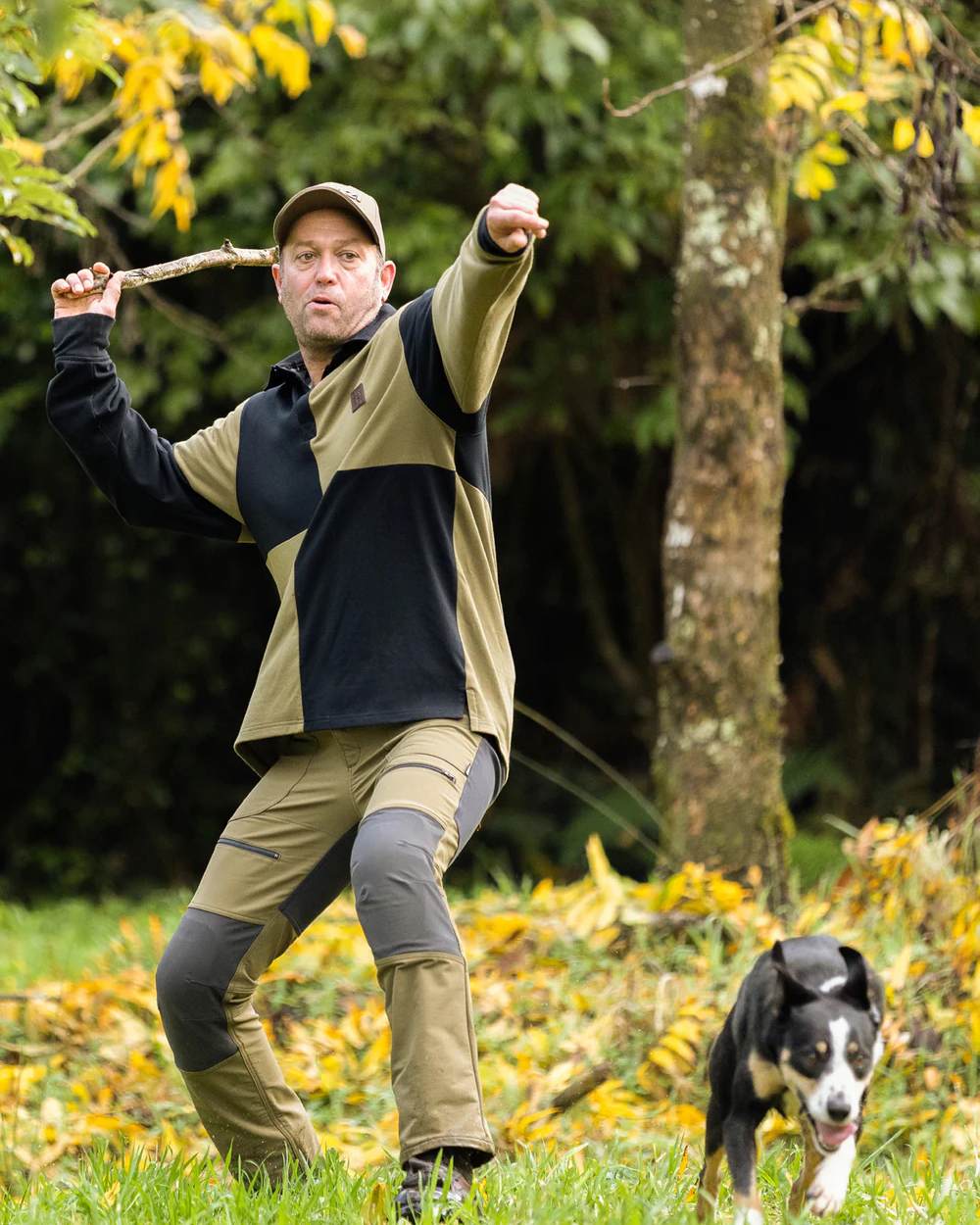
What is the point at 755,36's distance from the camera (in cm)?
620

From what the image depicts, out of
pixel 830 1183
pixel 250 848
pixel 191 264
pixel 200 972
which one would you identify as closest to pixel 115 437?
pixel 191 264

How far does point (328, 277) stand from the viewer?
3.61 m

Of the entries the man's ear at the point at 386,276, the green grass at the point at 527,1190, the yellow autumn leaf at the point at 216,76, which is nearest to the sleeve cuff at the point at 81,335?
the man's ear at the point at 386,276

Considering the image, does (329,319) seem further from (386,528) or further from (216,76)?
(216,76)

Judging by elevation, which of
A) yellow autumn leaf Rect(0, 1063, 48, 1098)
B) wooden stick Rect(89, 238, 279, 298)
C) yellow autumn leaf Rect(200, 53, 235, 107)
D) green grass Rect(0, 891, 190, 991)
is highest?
yellow autumn leaf Rect(200, 53, 235, 107)

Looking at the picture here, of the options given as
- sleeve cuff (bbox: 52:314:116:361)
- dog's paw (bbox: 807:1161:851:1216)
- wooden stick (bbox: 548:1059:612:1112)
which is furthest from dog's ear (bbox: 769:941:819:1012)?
wooden stick (bbox: 548:1059:612:1112)

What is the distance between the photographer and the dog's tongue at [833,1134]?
2.76m

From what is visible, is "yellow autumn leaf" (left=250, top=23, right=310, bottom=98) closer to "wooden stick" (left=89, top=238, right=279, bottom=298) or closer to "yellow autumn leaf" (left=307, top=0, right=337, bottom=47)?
"yellow autumn leaf" (left=307, top=0, right=337, bottom=47)

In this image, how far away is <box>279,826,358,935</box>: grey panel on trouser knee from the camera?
3518 millimetres

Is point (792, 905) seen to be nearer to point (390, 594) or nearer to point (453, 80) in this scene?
point (390, 594)

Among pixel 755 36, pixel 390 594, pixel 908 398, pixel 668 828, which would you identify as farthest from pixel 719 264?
pixel 908 398

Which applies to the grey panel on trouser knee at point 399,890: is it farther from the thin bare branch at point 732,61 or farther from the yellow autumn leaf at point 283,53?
the yellow autumn leaf at point 283,53

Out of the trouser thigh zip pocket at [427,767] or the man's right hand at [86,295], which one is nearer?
the trouser thigh zip pocket at [427,767]

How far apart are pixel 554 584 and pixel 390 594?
890cm
